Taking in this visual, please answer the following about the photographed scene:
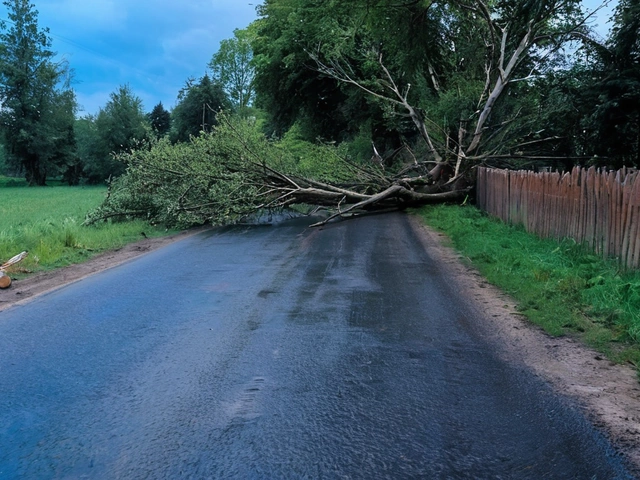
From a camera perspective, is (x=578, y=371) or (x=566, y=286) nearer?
(x=578, y=371)

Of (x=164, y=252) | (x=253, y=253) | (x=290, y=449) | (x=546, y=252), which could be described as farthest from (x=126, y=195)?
(x=290, y=449)

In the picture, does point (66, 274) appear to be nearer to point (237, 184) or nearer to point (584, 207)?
point (237, 184)

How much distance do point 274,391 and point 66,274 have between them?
21.9 feet

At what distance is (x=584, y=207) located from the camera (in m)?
8.91

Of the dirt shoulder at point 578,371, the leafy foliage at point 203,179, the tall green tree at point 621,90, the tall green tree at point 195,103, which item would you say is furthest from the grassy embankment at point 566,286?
the tall green tree at point 195,103

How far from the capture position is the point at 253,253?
11023 mm

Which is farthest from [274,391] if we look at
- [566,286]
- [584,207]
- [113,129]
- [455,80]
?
[113,129]

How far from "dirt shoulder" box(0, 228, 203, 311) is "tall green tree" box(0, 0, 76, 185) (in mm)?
49132

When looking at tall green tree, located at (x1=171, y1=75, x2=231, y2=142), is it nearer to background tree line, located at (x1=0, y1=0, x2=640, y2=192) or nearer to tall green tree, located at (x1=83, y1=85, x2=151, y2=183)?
tall green tree, located at (x1=83, y1=85, x2=151, y2=183)

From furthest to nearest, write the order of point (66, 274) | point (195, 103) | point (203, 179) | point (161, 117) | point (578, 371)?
point (161, 117)
point (195, 103)
point (203, 179)
point (66, 274)
point (578, 371)

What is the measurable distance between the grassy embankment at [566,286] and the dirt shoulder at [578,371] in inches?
7.9

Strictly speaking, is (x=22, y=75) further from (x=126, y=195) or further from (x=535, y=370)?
(x=535, y=370)

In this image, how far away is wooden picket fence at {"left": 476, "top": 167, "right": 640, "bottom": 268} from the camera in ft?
24.5

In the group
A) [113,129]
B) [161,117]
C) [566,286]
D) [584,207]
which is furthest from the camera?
A: [161,117]
